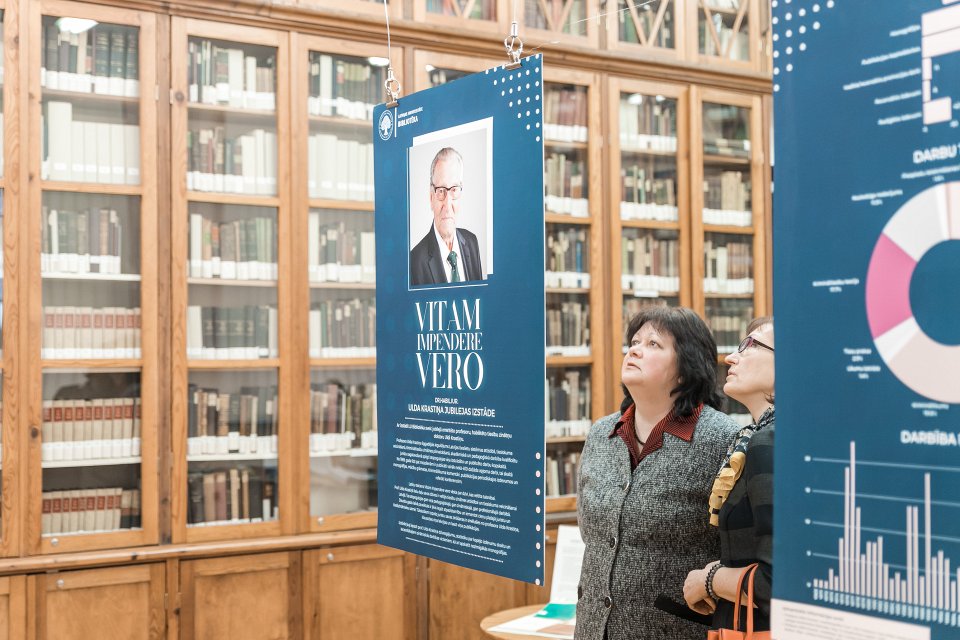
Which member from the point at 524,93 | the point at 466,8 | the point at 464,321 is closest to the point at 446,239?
the point at 464,321

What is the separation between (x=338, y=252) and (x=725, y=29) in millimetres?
2542

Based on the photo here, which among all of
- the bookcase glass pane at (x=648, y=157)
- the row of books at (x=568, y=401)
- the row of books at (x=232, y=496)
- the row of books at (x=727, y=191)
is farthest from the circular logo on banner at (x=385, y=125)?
the row of books at (x=727, y=191)

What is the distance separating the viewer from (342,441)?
4.42 meters

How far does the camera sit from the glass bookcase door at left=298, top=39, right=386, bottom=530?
4.38m

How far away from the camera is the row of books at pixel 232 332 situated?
4.15 meters

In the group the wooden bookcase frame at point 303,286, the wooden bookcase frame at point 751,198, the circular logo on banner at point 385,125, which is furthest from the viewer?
the wooden bookcase frame at point 751,198

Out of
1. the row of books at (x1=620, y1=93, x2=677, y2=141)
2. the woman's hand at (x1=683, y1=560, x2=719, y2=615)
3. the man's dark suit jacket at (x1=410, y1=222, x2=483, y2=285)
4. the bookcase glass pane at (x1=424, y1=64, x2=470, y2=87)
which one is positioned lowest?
the woman's hand at (x1=683, y1=560, x2=719, y2=615)

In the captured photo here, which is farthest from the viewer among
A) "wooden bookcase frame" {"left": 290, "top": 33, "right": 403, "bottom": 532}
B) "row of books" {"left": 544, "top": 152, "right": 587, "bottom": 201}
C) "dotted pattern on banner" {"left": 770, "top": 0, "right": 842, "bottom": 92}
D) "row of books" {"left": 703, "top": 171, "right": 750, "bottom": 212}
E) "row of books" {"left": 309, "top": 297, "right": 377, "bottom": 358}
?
"row of books" {"left": 703, "top": 171, "right": 750, "bottom": 212}

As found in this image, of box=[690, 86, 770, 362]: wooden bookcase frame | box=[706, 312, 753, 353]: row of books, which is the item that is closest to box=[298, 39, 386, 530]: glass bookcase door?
box=[690, 86, 770, 362]: wooden bookcase frame

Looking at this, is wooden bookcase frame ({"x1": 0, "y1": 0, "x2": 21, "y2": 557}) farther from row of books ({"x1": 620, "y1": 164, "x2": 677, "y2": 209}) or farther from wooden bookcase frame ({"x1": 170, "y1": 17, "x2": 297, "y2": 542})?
A: row of books ({"x1": 620, "y1": 164, "x2": 677, "y2": 209})

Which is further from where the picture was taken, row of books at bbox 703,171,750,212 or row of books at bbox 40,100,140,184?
row of books at bbox 703,171,750,212

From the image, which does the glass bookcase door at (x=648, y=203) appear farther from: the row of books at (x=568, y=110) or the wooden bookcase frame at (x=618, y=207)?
the row of books at (x=568, y=110)

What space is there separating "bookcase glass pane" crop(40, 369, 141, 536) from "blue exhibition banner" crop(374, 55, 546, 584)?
1.82 metres

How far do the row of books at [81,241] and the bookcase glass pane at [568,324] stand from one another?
6.88 ft
